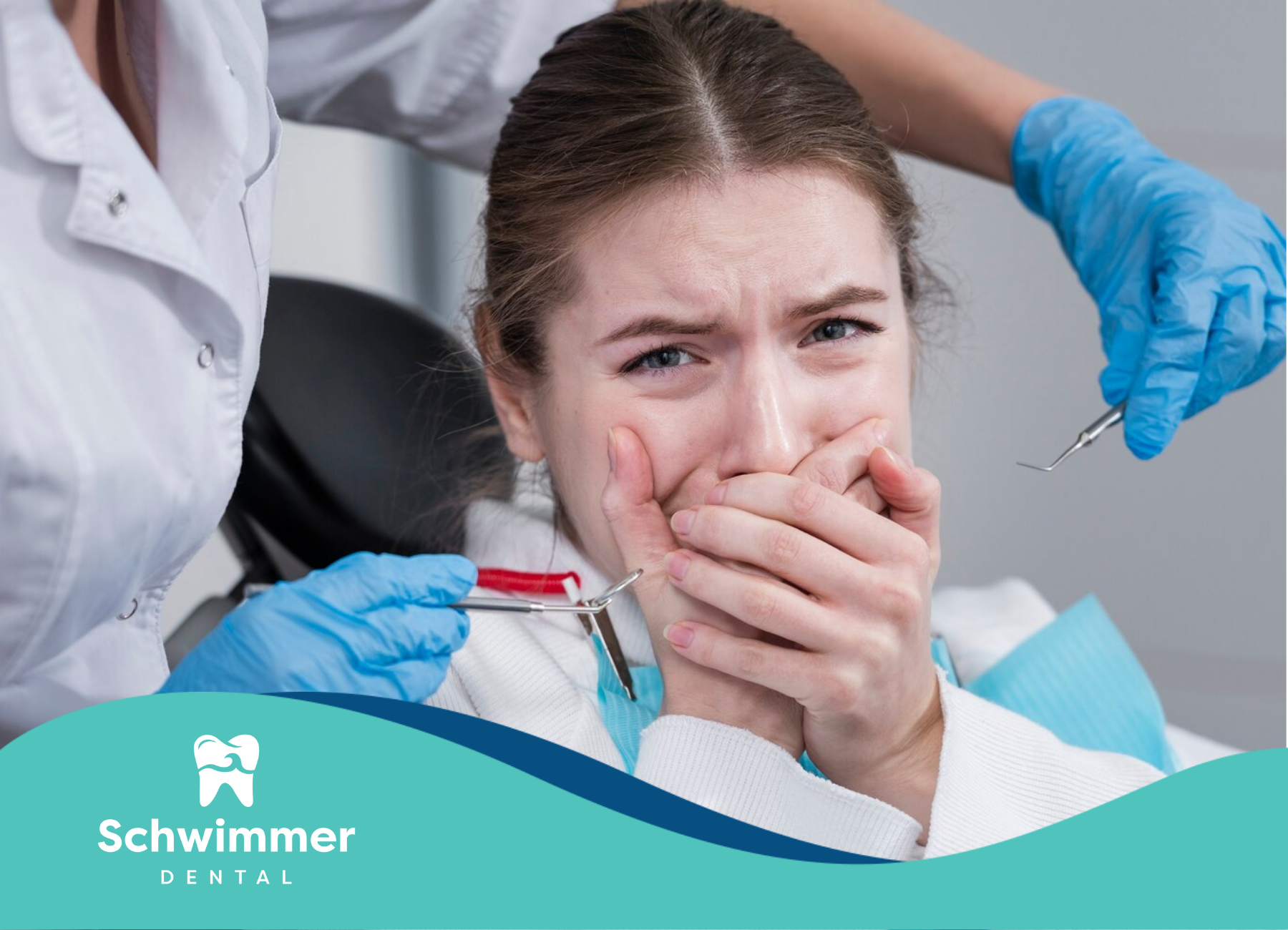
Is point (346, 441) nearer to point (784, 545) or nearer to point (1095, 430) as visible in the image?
point (784, 545)

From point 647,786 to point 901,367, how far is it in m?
0.52

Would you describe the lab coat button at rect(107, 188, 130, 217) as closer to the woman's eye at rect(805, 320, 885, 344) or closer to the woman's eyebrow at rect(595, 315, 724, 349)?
the woman's eyebrow at rect(595, 315, 724, 349)

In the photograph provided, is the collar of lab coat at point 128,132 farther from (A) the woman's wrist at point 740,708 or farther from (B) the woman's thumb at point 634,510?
(A) the woman's wrist at point 740,708

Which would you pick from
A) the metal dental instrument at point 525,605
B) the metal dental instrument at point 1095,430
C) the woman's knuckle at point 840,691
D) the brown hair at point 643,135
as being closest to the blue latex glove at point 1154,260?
the metal dental instrument at point 1095,430

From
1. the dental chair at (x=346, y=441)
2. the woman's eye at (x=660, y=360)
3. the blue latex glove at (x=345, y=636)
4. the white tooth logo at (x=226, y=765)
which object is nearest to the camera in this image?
the white tooth logo at (x=226, y=765)

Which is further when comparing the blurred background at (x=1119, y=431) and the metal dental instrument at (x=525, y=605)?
the blurred background at (x=1119, y=431)

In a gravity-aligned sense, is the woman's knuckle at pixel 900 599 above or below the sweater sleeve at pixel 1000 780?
above

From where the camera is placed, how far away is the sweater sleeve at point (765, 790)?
3.18ft

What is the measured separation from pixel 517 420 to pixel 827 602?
0.44 metres

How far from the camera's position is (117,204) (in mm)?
838

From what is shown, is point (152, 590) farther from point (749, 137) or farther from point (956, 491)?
point (956, 491)

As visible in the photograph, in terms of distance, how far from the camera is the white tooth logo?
0.75 metres

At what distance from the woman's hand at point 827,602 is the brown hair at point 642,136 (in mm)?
294

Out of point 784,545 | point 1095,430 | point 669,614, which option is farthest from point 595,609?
point 1095,430
